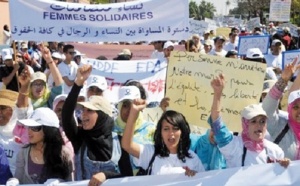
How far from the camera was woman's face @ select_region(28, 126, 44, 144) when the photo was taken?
3867 mm

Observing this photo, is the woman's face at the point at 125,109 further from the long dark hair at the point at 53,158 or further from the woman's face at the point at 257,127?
the woman's face at the point at 257,127

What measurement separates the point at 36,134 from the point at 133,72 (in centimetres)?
356

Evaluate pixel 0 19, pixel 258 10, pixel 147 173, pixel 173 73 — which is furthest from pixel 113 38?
pixel 258 10

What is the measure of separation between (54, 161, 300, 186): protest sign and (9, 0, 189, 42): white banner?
2.57 meters

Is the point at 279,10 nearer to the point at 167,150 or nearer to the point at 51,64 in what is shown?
the point at 51,64

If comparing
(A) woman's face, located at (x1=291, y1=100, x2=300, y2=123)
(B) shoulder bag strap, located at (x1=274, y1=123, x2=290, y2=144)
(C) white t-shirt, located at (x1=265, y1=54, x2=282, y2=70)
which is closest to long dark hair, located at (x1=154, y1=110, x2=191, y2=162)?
(B) shoulder bag strap, located at (x1=274, y1=123, x2=290, y2=144)

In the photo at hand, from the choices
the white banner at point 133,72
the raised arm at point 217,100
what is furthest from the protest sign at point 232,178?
the white banner at point 133,72

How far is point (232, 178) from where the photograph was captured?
3.89m

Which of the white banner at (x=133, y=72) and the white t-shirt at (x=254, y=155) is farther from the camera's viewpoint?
the white banner at (x=133, y=72)

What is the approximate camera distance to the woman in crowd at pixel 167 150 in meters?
3.82

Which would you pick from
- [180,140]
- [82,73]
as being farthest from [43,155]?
[180,140]

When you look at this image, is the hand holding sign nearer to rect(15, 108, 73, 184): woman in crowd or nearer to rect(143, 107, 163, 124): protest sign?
rect(15, 108, 73, 184): woman in crowd

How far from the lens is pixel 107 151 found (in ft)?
13.5

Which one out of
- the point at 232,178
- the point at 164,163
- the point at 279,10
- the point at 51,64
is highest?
the point at 279,10
